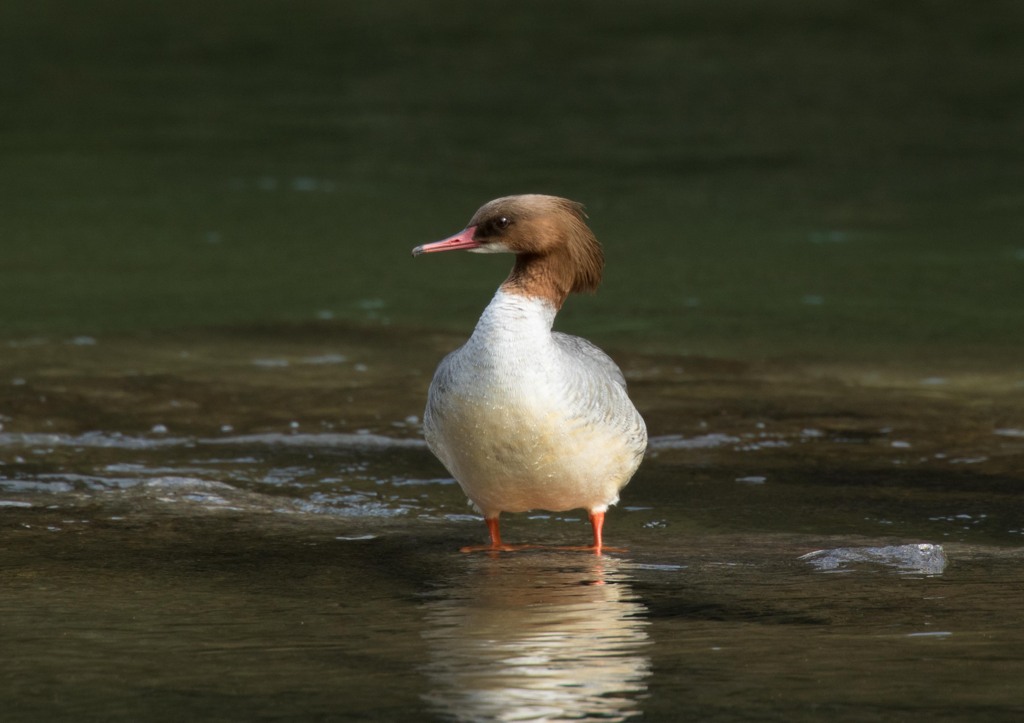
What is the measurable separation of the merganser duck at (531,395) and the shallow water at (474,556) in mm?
325

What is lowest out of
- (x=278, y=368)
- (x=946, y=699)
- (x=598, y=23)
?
(x=946, y=699)

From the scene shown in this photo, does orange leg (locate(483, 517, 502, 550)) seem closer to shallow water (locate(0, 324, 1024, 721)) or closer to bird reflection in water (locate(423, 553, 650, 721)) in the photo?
shallow water (locate(0, 324, 1024, 721))

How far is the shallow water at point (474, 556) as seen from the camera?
494 cm

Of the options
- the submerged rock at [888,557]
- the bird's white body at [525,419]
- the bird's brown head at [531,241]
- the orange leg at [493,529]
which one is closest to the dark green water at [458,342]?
the submerged rock at [888,557]

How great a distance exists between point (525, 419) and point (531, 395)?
0.34 feet

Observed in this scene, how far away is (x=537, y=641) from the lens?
17.9ft

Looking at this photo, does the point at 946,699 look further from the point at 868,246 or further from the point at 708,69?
the point at 708,69

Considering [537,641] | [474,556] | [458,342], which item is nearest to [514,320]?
[474,556]

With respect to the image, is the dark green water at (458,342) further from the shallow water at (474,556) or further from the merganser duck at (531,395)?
the merganser duck at (531,395)

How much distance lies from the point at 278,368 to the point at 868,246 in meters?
6.81

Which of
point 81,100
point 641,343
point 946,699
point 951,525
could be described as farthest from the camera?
point 81,100

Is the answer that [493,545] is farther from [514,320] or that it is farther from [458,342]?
[458,342]

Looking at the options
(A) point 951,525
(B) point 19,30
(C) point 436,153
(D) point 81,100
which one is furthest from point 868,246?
(B) point 19,30

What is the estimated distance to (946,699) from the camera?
15.7 feet
